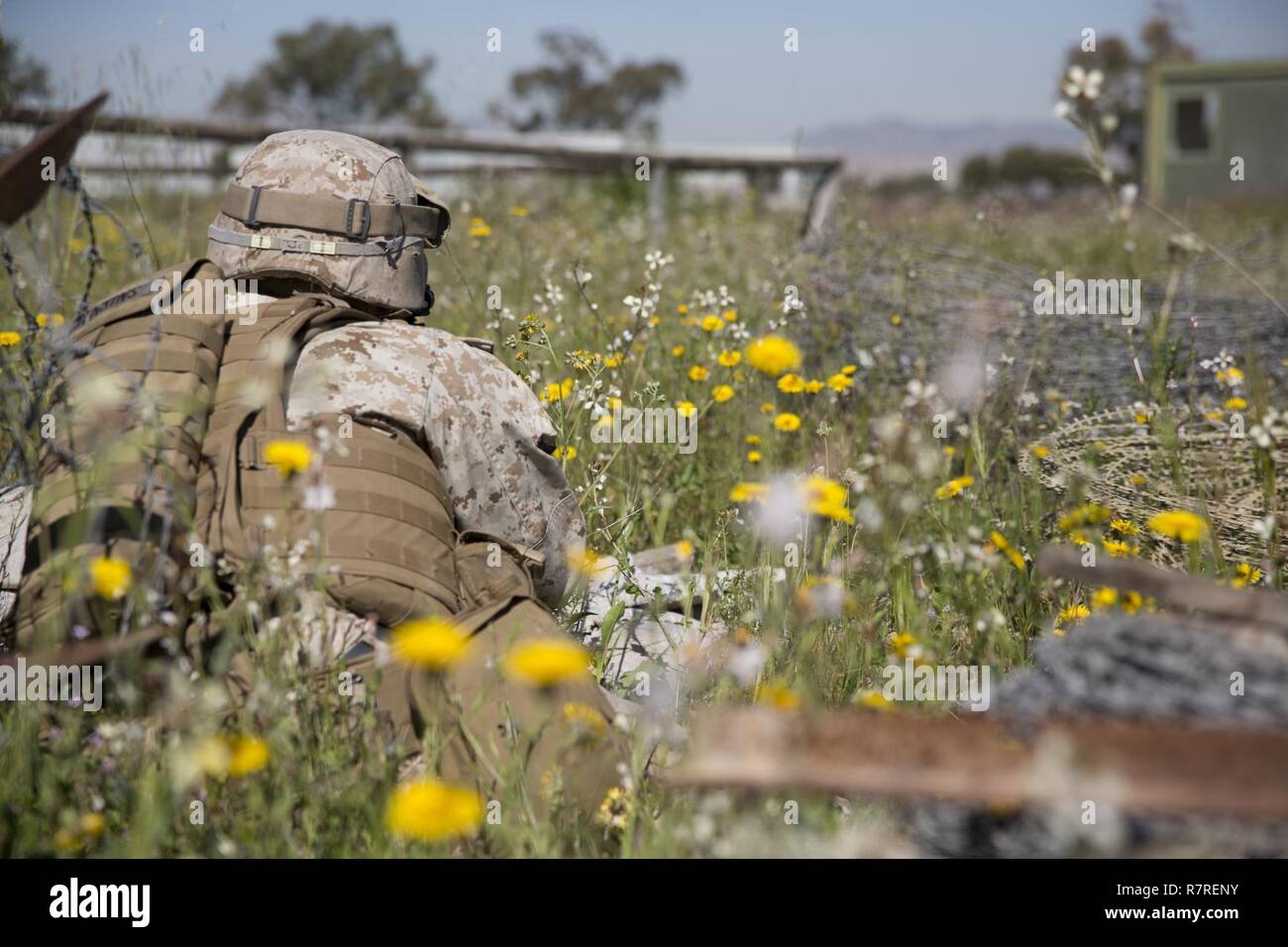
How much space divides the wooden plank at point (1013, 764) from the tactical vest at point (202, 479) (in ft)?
3.05

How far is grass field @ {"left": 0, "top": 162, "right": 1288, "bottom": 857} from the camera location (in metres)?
1.87

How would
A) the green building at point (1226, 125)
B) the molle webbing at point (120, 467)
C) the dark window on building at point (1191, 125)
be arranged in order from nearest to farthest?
the molle webbing at point (120, 467)
the green building at point (1226, 125)
the dark window on building at point (1191, 125)

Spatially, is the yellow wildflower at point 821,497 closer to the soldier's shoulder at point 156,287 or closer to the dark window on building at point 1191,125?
the soldier's shoulder at point 156,287

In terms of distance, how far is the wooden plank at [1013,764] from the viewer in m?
1.33

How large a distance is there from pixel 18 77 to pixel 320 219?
15.1 feet

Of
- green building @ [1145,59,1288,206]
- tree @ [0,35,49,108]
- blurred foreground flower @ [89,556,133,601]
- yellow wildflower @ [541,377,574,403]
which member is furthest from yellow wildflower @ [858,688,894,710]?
green building @ [1145,59,1288,206]

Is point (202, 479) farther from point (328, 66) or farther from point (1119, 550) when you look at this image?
point (328, 66)

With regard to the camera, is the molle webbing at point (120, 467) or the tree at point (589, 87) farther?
the tree at point (589, 87)

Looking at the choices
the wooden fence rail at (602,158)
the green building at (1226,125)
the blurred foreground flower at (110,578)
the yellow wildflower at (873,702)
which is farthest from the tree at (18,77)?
A: the green building at (1226,125)

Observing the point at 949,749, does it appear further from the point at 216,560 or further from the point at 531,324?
the point at 531,324

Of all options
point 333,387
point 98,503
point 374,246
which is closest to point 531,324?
point 374,246

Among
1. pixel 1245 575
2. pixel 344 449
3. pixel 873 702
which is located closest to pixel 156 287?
pixel 344 449

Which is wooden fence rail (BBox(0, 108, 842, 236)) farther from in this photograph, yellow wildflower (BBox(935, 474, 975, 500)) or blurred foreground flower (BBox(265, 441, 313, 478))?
blurred foreground flower (BBox(265, 441, 313, 478))

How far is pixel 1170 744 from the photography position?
140cm
